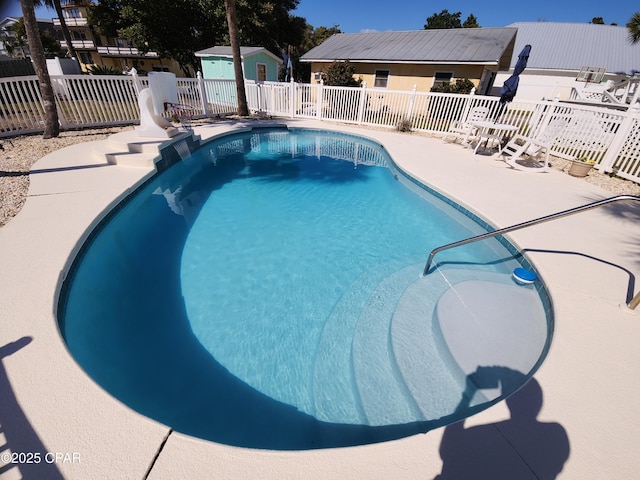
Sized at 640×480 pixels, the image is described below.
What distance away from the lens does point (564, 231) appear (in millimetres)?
4090

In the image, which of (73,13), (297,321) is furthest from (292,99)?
(73,13)

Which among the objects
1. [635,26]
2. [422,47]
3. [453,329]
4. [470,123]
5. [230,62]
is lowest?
[453,329]

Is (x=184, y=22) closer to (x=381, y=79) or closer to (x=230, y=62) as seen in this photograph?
(x=230, y=62)

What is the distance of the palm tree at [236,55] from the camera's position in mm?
10205

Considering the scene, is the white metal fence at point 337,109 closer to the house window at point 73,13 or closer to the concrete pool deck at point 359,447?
the concrete pool deck at point 359,447

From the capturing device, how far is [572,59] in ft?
71.7

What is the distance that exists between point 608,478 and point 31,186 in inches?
295

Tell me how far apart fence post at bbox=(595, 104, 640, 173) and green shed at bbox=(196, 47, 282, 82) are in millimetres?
14940

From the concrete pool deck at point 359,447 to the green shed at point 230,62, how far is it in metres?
15.1

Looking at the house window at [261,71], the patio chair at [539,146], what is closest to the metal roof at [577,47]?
the house window at [261,71]

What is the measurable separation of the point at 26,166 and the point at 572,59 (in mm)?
33050

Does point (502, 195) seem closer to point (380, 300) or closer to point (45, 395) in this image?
point (380, 300)

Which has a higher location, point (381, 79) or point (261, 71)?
point (261, 71)

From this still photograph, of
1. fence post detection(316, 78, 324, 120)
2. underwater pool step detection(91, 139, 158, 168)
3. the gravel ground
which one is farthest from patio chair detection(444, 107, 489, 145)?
underwater pool step detection(91, 139, 158, 168)
